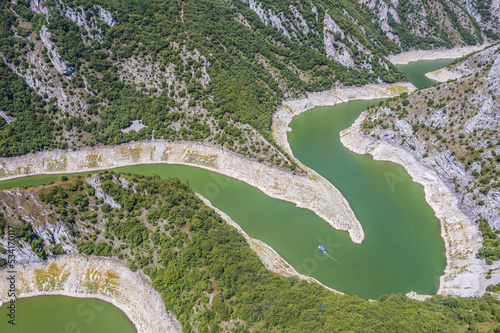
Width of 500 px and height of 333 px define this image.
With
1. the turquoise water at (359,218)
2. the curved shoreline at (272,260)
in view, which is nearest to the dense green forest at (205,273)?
the curved shoreline at (272,260)

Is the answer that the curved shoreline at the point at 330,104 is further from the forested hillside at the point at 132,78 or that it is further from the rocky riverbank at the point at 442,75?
the rocky riverbank at the point at 442,75

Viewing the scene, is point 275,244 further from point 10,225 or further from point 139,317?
point 10,225

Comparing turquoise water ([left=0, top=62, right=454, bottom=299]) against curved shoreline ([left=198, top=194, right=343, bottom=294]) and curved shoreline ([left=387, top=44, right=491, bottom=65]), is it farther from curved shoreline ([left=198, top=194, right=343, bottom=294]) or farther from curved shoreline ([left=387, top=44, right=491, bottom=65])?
curved shoreline ([left=387, top=44, right=491, bottom=65])

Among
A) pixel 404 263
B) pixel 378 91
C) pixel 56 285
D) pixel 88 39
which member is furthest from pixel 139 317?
pixel 378 91

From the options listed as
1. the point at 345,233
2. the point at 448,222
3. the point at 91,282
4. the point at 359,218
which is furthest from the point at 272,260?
the point at 448,222

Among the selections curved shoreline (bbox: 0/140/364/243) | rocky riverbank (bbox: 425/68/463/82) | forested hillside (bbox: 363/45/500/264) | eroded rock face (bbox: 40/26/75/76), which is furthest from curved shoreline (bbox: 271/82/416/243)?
eroded rock face (bbox: 40/26/75/76)

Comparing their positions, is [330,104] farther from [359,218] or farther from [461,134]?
[359,218]
